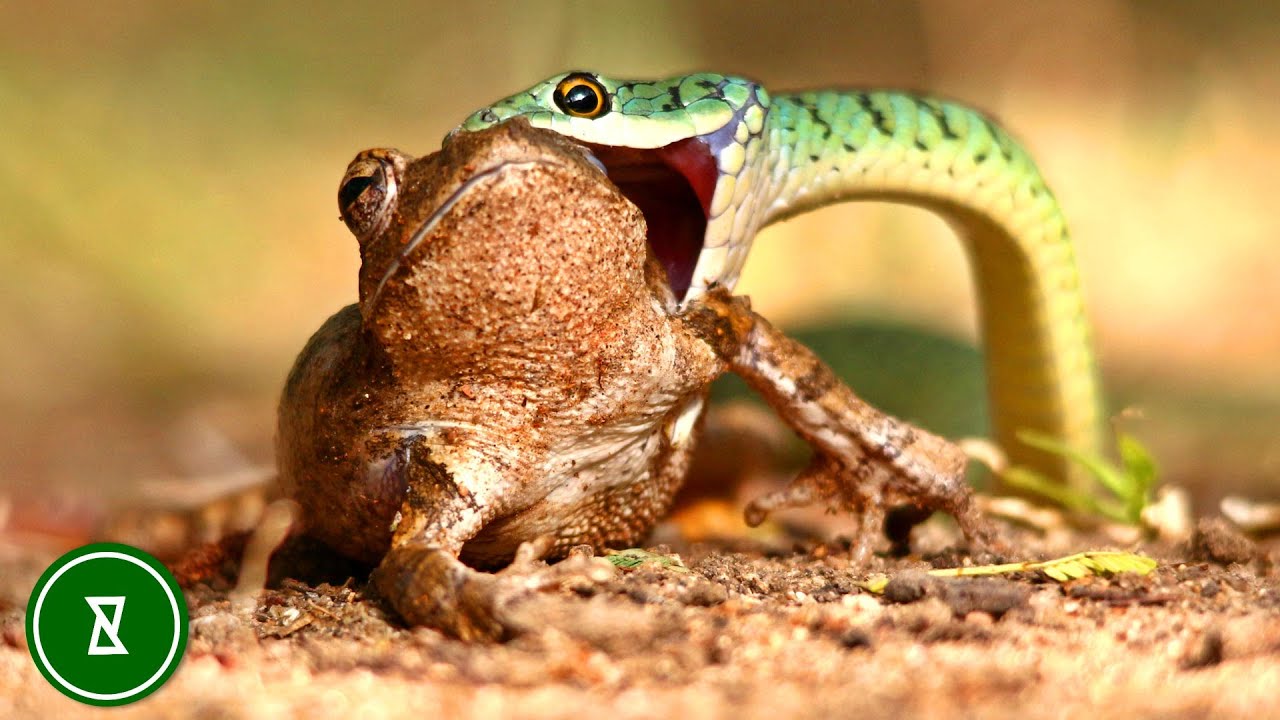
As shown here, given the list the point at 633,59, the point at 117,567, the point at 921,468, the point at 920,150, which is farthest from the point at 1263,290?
the point at 117,567

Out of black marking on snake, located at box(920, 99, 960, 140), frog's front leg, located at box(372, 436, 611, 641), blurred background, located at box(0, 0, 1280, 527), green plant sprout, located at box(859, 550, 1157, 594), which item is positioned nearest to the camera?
frog's front leg, located at box(372, 436, 611, 641)

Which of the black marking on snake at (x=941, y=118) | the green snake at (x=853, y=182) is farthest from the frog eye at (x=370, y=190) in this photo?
the black marking on snake at (x=941, y=118)

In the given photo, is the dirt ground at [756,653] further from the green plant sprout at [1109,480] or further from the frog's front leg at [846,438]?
the green plant sprout at [1109,480]

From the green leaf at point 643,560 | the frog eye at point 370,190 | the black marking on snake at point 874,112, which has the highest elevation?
the black marking on snake at point 874,112

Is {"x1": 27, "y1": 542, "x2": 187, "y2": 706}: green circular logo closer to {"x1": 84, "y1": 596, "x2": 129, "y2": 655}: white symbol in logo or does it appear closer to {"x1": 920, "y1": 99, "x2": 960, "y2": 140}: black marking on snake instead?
{"x1": 84, "y1": 596, "x2": 129, "y2": 655}: white symbol in logo

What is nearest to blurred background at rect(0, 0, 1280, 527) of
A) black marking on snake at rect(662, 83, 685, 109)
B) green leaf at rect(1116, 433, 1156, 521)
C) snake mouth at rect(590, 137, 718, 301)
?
green leaf at rect(1116, 433, 1156, 521)

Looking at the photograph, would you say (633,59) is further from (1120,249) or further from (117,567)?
(117,567)

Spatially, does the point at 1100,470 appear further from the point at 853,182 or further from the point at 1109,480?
the point at 853,182
